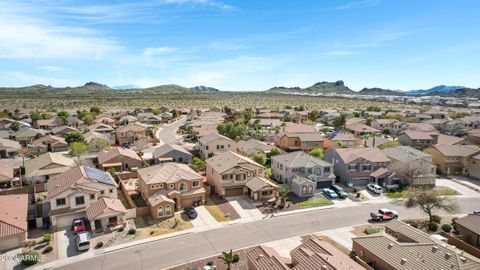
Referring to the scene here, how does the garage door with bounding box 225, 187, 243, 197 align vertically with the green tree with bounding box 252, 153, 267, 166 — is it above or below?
below

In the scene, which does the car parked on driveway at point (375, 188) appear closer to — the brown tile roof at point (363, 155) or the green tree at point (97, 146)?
the brown tile roof at point (363, 155)

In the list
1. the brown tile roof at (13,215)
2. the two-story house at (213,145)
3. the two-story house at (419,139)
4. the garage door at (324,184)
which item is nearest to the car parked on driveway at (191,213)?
the brown tile roof at (13,215)

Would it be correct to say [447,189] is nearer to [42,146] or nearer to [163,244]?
[163,244]

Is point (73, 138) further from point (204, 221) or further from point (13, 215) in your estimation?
point (204, 221)

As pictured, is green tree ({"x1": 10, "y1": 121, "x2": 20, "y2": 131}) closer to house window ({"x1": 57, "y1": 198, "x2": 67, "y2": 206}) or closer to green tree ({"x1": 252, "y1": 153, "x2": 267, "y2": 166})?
house window ({"x1": 57, "y1": 198, "x2": 67, "y2": 206})

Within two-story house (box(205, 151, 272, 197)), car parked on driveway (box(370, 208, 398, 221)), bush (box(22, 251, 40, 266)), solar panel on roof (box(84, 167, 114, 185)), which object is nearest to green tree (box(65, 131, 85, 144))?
solar panel on roof (box(84, 167, 114, 185))

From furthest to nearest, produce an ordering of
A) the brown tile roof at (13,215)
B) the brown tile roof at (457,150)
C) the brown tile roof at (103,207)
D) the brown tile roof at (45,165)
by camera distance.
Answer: the brown tile roof at (457,150) < the brown tile roof at (45,165) < the brown tile roof at (103,207) < the brown tile roof at (13,215)

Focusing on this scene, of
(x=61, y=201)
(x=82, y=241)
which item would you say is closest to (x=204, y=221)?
(x=82, y=241)
